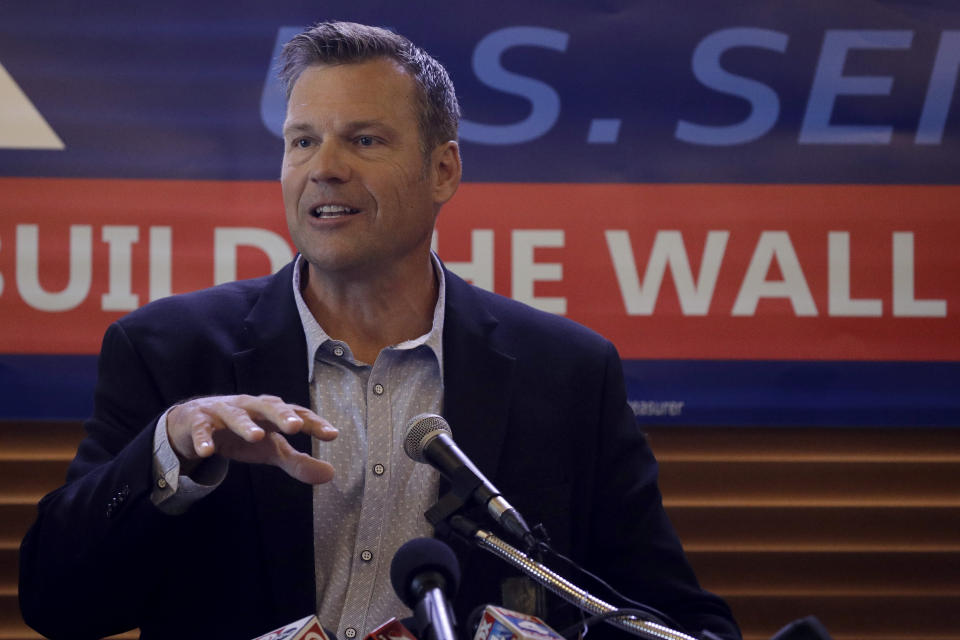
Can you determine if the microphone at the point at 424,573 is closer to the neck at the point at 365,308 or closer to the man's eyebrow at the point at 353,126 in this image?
the neck at the point at 365,308

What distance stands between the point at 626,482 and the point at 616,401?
0.17m

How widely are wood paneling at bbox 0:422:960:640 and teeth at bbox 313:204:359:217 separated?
4.48 feet

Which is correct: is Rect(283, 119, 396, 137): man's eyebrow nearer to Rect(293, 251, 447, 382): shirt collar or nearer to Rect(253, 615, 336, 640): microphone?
Rect(293, 251, 447, 382): shirt collar

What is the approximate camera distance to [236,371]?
1785 mm

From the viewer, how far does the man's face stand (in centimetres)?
181

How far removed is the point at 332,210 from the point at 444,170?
0.33 metres

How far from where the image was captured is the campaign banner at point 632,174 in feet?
8.93

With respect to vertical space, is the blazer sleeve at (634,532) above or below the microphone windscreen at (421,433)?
below

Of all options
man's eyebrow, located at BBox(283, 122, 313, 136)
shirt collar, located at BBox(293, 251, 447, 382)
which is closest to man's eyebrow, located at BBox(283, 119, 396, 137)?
man's eyebrow, located at BBox(283, 122, 313, 136)

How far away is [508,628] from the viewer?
1.07 meters

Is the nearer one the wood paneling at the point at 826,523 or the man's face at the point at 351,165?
the man's face at the point at 351,165

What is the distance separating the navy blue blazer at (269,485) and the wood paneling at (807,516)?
38.7 inches

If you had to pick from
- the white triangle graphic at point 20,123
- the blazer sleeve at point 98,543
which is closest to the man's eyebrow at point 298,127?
the blazer sleeve at point 98,543

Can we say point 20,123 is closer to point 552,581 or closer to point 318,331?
point 318,331
